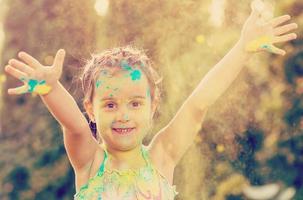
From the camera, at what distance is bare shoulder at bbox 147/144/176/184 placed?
217 cm

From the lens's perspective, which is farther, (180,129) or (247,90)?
(247,90)

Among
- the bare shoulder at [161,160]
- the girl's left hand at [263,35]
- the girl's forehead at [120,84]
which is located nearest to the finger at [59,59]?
the girl's forehead at [120,84]

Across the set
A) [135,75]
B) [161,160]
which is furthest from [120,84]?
[161,160]

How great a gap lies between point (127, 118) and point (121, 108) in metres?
0.04

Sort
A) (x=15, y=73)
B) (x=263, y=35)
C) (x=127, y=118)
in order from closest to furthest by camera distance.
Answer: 1. (x=15, y=73)
2. (x=127, y=118)
3. (x=263, y=35)

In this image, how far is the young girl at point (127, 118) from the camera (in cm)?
201

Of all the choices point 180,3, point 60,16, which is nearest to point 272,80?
point 180,3

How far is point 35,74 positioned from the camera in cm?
188

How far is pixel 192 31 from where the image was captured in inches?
164

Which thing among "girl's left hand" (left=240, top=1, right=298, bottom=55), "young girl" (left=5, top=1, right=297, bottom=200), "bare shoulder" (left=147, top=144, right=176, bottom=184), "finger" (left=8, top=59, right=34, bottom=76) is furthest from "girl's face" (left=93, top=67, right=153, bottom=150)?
"girl's left hand" (left=240, top=1, right=298, bottom=55)

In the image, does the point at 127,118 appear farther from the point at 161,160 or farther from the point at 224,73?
the point at 224,73

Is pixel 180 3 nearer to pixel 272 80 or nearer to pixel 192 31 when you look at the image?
pixel 192 31

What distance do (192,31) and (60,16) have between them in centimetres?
89

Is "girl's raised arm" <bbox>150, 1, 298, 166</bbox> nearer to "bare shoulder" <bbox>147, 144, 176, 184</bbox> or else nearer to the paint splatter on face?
"bare shoulder" <bbox>147, 144, 176, 184</bbox>
